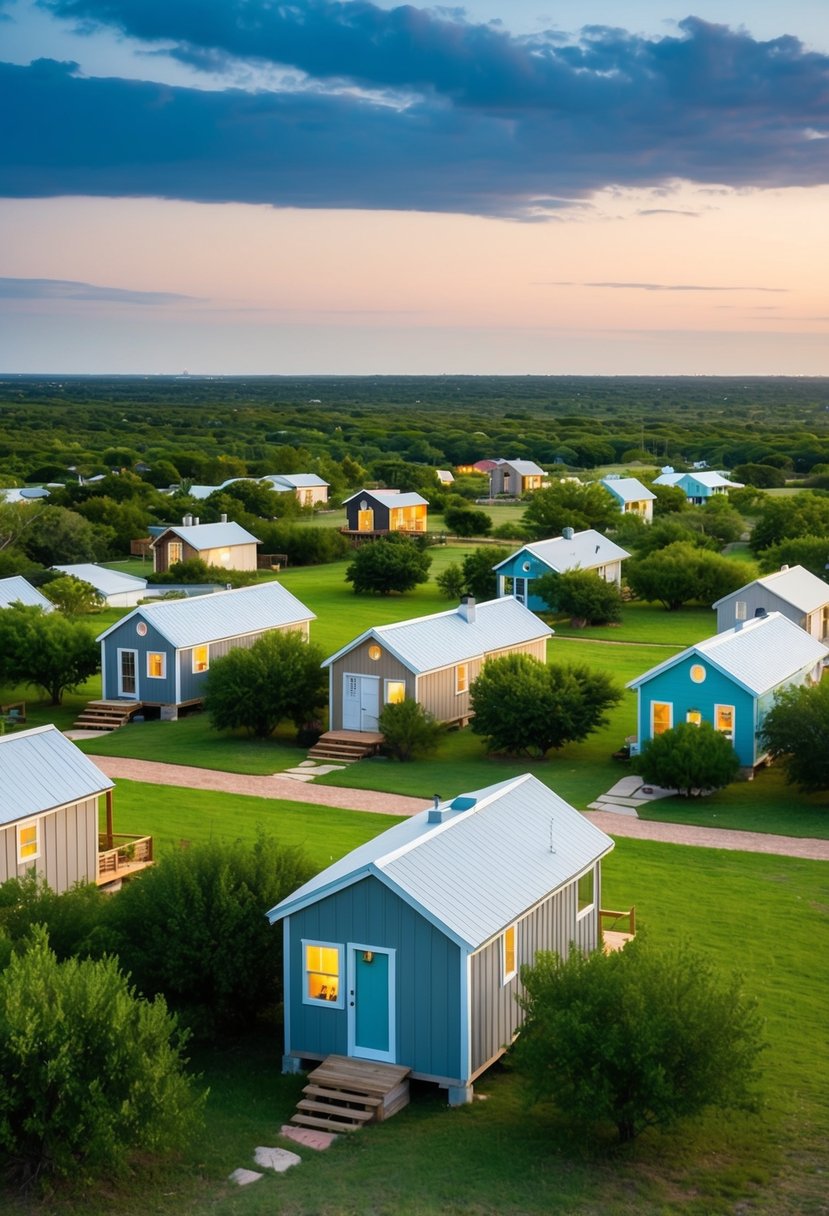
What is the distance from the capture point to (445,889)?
747 inches

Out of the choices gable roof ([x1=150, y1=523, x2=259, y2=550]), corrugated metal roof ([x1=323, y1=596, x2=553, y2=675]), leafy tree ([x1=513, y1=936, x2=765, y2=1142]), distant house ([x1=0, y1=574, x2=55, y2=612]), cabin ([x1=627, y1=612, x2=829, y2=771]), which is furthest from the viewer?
gable roof ([x1=150, y1=523, x2=259, y2=550])

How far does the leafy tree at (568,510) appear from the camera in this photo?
78.7 m

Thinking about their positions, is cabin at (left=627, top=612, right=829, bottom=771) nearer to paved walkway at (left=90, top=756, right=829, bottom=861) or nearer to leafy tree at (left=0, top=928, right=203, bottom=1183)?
paved walkway at (left=90, top=756, right=829, bottom=861)

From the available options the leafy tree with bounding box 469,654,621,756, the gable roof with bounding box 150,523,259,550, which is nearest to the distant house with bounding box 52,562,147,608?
the gable roof with bounding box 150,523,259,550

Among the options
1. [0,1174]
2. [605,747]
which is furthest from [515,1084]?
[605,747]

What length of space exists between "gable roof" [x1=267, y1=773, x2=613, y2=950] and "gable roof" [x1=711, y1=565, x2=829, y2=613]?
30.7 meters

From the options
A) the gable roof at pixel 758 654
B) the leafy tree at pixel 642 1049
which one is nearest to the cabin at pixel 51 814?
the leafy tree at pixel 642 1049

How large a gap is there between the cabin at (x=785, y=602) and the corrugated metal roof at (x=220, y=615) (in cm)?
1514

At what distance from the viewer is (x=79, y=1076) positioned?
15.8 meters

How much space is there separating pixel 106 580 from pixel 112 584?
0.54 meters

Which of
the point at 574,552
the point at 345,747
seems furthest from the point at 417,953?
the point at 574,552

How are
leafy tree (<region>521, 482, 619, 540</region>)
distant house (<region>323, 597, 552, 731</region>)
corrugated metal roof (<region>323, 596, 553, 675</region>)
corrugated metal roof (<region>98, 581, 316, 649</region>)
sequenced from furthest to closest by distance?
leafy tree (<region>521, 482, 619, 540</region>), corrugated metal roof (<region>98, 581, 316, 649</region>), corrugated metal roof (<region>323, 596, 553, 675</region>), distant house (<region>323, 597, 552, 731</region>)

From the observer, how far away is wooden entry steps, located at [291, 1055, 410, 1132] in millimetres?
17625

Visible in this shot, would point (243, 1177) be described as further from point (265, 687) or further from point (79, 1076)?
point (265, 687)
